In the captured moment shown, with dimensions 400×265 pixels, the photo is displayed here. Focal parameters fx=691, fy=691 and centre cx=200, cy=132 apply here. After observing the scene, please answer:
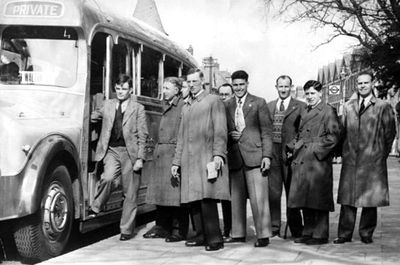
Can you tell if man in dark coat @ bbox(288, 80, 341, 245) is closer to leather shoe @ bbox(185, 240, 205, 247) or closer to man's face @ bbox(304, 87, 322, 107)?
man's face @ bbox(304, 87, 322, 107)

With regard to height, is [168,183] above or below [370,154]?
below

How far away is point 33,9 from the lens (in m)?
7.93

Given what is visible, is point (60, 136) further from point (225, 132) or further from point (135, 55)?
point (135, 55)

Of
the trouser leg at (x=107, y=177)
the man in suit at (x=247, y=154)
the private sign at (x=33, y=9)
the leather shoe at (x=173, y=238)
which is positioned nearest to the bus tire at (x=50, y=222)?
the trouser leg at (x=107, y=177)

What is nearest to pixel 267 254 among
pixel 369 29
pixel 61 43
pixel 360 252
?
pixel 360 252

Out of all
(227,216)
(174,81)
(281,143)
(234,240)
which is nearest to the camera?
(234,240)

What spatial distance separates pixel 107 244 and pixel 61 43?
2363 millimetres

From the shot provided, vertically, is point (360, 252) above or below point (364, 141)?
below

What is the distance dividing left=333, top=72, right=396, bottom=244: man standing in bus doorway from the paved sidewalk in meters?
0.26

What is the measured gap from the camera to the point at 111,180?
26.9 ft

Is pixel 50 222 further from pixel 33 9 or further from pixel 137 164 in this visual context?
pixel 33 9

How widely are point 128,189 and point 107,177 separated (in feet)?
0.98

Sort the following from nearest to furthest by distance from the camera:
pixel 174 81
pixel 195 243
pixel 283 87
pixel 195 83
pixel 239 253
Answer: pixel 239 253 → pixel 195 83 → pixel 195 243 → pixel 174 81 → pixel 283 87

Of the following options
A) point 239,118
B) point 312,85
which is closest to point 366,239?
point 312,85
